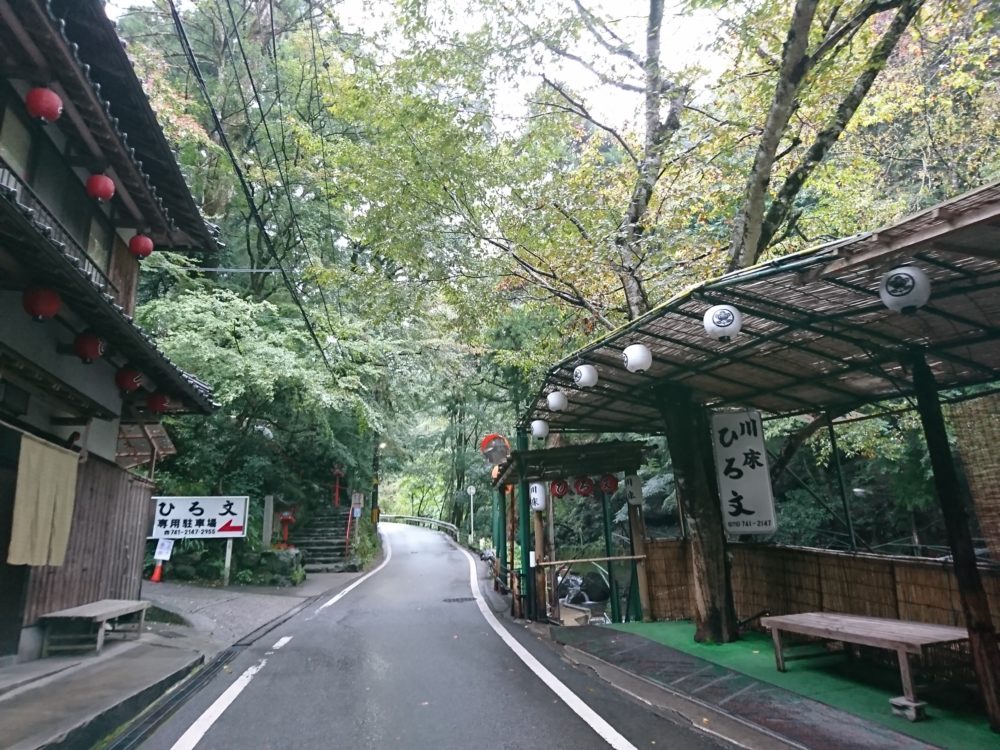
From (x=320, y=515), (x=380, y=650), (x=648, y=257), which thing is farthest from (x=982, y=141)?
(x=320, y=515)

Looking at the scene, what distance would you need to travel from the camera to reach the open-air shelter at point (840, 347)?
14.3ft

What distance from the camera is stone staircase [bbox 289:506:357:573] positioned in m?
22.0

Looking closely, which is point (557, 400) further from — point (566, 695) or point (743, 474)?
point (566, 695)

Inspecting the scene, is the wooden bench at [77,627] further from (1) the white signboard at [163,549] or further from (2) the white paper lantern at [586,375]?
(1) the white signboard at [163,549]

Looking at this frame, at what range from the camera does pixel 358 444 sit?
25391 millimetres

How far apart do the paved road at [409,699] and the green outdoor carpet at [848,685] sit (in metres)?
1.63

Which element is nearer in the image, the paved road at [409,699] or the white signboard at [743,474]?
the paved road at [409,699]

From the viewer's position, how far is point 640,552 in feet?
34.9

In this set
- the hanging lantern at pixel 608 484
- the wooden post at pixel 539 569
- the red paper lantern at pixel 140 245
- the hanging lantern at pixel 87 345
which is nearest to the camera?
the hanging lantern at pixel 87 345

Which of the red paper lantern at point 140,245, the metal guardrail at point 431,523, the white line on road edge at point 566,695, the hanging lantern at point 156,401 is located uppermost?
the red paper lantern at point 140,245

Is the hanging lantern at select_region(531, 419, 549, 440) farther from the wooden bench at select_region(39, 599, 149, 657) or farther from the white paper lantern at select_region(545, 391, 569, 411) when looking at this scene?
the wooden bench at select_region(39, 599, 149, 657)

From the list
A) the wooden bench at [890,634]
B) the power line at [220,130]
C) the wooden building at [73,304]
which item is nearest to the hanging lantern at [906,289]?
the wooden bench at [890,634]

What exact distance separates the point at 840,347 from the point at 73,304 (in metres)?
8.29

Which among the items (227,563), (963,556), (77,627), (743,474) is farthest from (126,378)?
(963,556)
